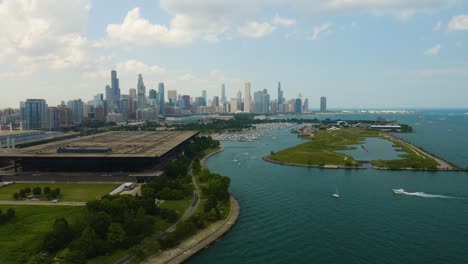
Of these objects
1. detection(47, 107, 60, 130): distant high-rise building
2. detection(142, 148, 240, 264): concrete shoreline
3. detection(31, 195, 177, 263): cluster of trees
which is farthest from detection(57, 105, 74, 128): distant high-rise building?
detection(142, 148, 240, 264): concrete shoreline

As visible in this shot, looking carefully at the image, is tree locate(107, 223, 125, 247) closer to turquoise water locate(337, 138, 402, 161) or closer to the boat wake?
the boat wake

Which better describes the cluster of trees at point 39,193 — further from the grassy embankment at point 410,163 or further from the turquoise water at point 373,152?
the turquoise water at point 373,152

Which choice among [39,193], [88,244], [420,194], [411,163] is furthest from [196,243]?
[411,163]

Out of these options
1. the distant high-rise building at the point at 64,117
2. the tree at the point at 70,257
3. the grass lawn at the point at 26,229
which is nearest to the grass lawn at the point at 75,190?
the grass lawn at the point at 26,229

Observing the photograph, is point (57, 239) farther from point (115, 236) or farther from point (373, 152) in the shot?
point (373, 152)

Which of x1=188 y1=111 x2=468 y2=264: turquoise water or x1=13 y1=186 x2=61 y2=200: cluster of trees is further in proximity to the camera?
x1=13 y1=186 x2=61 y2=200: cluster of trees

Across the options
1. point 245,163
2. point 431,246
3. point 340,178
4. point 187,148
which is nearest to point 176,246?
point 431,246
